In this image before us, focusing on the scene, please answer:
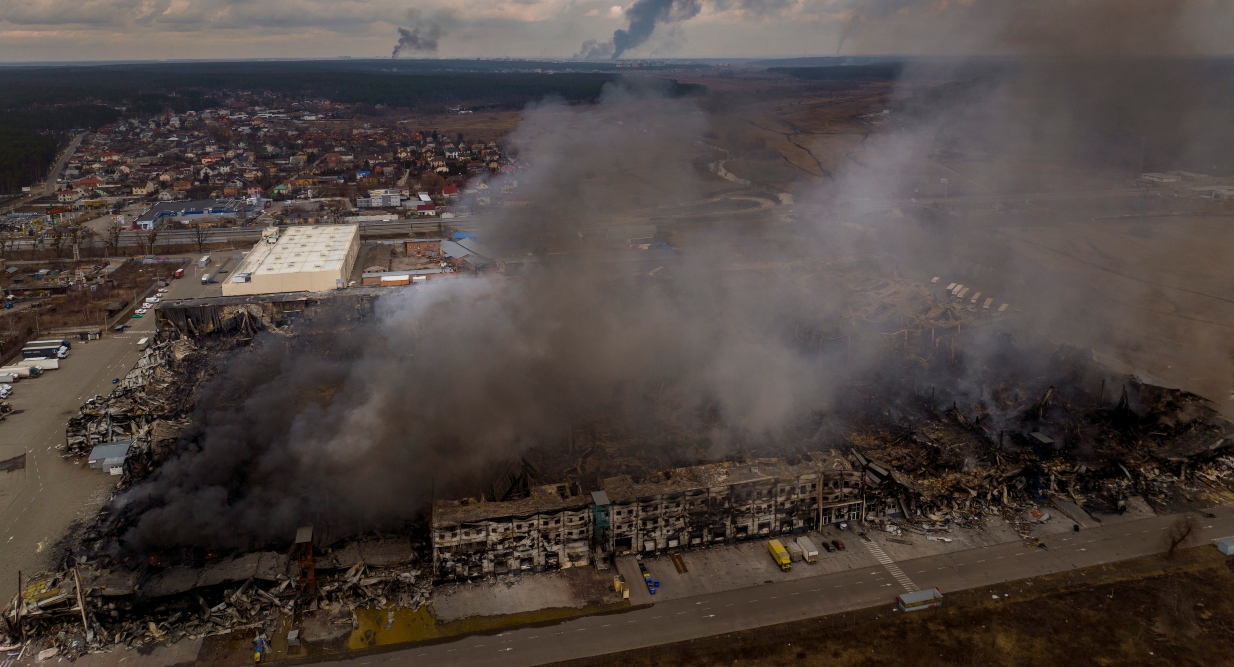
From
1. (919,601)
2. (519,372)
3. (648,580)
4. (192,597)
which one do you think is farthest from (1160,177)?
(192,597)

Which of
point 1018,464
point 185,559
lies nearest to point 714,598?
point 1018,464

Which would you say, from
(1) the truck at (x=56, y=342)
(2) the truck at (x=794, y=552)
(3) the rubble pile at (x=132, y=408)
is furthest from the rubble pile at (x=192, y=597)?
(1) the truck at (x=56, y=342)

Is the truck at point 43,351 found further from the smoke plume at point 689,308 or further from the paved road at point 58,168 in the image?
the paved road at point 58,168

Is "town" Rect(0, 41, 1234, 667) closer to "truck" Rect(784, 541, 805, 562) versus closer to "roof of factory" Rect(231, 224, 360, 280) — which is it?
"truck" Rect(784, 541, 805, 562)

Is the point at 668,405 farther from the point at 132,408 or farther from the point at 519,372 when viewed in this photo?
the point at 132,408

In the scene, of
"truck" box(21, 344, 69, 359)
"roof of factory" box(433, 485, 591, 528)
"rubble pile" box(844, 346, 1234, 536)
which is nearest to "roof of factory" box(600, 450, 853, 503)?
"roof of factory" box(433, 485, 591, 528)
